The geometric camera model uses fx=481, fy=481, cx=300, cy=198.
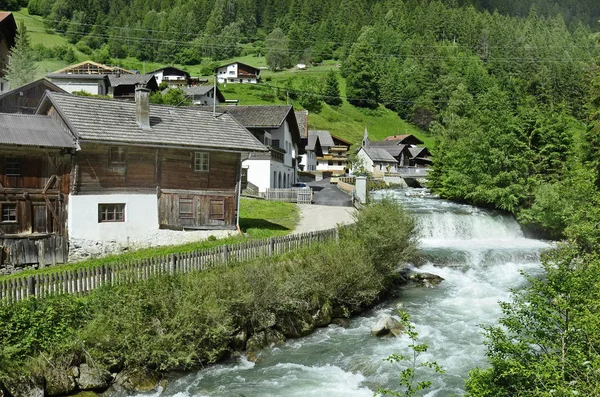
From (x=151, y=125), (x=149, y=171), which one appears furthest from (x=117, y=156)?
(x=151, y=125)

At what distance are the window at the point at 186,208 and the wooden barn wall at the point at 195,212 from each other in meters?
0.05

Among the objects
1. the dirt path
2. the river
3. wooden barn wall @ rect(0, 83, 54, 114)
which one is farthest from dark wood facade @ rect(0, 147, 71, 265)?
wooden barn wall @ rect(0, 83, 54, 114)

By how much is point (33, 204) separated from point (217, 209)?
907 centimetres

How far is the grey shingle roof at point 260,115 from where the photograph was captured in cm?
4956

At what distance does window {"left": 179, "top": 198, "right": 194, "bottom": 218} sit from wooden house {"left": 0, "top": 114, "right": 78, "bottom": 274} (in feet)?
18.3

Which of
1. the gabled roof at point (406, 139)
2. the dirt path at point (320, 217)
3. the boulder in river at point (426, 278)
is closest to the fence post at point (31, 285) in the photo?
the dirt path at point (320, 217)

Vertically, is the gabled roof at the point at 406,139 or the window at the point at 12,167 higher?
the gabled roof at the point at 406,139

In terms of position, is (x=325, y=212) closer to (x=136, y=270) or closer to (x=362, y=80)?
(x=136, y=270)

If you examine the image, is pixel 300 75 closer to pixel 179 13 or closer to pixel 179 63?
pixel 179 63

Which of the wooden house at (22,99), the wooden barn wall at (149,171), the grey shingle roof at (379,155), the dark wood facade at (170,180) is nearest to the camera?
the wooden barn wall at (149,171)

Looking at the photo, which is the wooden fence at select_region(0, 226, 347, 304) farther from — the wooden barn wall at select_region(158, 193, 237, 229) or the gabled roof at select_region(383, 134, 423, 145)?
the gabled roof at select_region(383, 134, 423, 145)

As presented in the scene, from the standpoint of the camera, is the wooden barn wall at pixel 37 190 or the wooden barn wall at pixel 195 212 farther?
the wooden barn wall at pixel 195 212

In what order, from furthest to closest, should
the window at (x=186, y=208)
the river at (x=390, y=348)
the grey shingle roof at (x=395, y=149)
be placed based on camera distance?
the grey shingle roof at (x=395, y=149)
the window at (x=186, y=208)
the river at (x=390, y=348)

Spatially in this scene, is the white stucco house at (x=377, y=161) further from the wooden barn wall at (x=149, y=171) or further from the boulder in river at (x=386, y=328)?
the boulder in river at (x=386, y=328)
